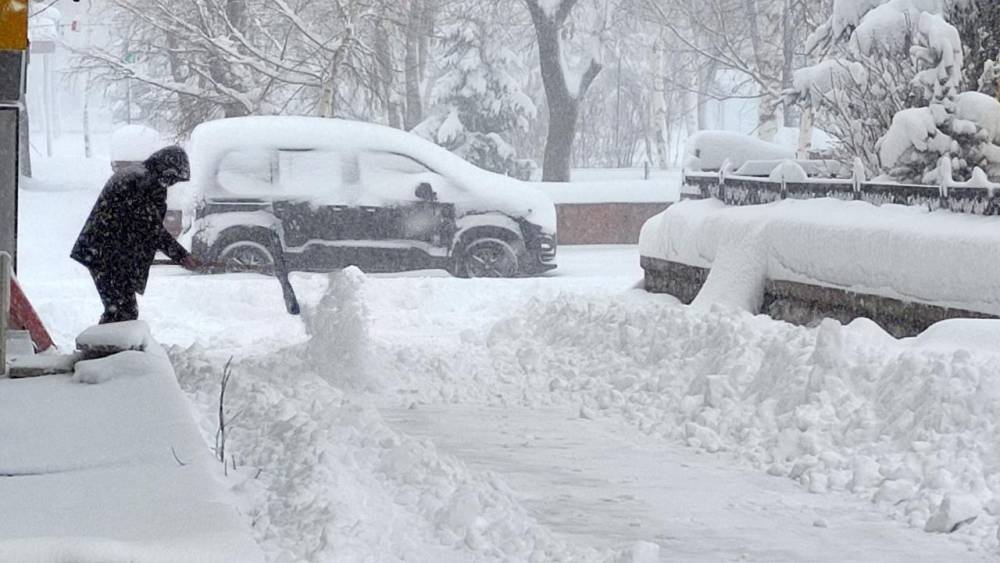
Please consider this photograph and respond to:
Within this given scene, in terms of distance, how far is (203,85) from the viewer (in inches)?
1165

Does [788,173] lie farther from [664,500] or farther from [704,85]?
[704,85]

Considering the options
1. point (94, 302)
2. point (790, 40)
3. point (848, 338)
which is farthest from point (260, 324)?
point (790, 40)

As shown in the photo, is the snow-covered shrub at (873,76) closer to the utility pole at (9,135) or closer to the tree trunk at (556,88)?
the utility pole at (9,135)

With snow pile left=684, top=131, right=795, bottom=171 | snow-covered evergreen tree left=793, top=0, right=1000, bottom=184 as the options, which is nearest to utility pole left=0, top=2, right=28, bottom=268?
snow-covered evergreen tree left=793, top=0, right=1000, bottom=184

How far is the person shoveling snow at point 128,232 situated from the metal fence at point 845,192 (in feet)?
14.2

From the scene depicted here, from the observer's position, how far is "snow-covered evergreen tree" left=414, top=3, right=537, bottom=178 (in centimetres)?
3322

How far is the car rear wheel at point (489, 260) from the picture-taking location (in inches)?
679

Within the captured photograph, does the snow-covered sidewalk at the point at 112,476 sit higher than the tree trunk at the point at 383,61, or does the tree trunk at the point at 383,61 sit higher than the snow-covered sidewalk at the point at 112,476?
the tree trunk at the point at 383,61

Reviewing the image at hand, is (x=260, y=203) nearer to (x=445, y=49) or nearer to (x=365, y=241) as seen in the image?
(x=365, y=241)

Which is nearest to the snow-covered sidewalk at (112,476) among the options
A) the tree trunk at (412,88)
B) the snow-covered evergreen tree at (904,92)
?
the snow-covered evergreen tree at (904,92)

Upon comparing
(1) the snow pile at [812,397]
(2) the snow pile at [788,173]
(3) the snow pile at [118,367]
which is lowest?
(1) the snow pile at [812,397]

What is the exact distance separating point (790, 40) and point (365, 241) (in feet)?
52.9

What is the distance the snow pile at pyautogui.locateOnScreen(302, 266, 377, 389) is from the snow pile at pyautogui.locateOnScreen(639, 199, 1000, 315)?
2428 mm

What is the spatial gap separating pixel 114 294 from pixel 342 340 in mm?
1776
